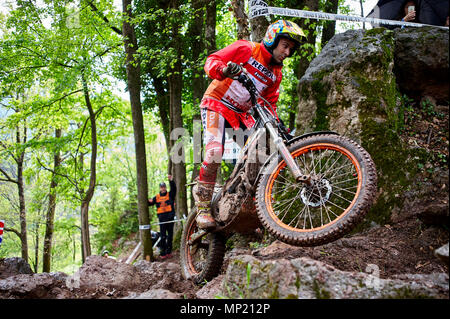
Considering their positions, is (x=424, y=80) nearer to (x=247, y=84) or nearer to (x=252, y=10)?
(x=247, y=84)

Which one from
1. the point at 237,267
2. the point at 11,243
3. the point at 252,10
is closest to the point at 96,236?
the point at 11,243

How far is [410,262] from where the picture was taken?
288 centimetres

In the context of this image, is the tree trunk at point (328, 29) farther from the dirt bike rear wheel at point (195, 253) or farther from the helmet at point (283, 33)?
the dirt bike rear wheel at point (195, 253)

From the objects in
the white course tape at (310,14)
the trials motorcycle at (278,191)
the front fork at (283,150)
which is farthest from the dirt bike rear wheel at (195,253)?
the white course tape at (310,14)

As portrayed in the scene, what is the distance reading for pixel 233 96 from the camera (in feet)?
13.3

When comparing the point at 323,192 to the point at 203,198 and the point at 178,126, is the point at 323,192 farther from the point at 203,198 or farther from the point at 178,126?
the point at 178,126

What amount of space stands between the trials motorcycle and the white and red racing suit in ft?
0.88

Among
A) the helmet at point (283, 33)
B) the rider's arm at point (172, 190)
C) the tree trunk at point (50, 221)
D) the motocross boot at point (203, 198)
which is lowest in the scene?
the tree trunk at point (50, 221)

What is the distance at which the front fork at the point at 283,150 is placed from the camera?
9.57 ft

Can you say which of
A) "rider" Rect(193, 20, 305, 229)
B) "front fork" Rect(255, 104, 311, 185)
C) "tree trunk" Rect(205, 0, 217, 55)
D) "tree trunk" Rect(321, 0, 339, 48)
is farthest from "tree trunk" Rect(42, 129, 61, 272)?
"front fork" Rect(255, 104, 311, 185)

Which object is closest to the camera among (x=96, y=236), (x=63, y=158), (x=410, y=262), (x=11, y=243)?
(x=410, y=262)

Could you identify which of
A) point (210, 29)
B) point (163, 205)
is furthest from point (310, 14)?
point (163, 205)
